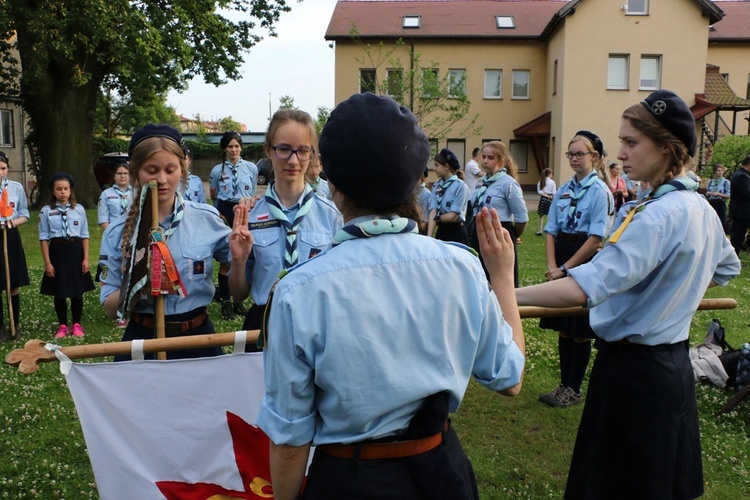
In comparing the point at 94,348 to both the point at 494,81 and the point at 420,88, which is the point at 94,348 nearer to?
the point at 420,88

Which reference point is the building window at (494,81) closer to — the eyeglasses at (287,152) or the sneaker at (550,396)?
the sneaker at (550,396)

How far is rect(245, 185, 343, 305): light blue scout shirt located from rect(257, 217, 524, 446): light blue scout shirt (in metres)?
1.85

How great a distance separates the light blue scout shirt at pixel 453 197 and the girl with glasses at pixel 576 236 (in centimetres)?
380

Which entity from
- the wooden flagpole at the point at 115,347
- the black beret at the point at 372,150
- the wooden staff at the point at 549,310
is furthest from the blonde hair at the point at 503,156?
the black beret at the point at 372,150

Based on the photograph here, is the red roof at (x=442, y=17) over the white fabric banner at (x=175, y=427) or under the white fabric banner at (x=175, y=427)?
over

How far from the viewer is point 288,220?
3.58 m

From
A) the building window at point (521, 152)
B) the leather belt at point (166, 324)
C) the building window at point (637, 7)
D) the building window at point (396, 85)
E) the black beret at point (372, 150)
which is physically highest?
the building window at point (637, 7)

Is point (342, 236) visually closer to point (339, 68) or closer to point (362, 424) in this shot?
point (362, 424)

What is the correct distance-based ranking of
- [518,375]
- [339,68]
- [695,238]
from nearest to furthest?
[518,375] → [695,238] → [339,68]

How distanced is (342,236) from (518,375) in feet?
2.08

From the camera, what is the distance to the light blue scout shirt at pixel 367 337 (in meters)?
1.59

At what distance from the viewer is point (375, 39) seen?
35.2 metres

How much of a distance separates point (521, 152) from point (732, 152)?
15.8 meters

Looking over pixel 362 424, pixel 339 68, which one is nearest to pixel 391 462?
pixel 362 424
